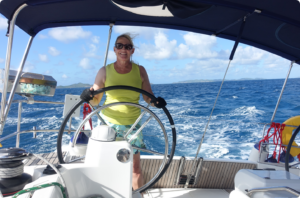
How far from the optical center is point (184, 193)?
1.76 meters

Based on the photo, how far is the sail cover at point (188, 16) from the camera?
1.18m

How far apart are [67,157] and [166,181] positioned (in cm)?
82

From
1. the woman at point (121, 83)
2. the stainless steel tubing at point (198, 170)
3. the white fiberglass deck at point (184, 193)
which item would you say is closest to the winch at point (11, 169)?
the woman at point (121, 83)

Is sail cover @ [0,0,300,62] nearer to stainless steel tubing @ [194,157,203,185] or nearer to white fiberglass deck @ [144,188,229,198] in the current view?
stainless steel tubing @ [194,157,203,185]

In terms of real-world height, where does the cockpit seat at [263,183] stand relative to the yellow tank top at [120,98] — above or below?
below

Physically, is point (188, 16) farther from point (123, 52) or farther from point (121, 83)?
point (121, 83)

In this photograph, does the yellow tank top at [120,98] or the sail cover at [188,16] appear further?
the yellow tank top at [120,98]

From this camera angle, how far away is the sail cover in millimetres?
1176

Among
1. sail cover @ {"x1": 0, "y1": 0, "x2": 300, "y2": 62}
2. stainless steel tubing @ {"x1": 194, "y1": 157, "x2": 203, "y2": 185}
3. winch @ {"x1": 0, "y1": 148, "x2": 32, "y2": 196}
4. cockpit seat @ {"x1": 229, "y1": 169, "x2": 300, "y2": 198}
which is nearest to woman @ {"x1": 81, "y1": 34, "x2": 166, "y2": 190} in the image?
sail cover @ {"x1": 0, "y1": 0, "x2": 300, "y2": 62}

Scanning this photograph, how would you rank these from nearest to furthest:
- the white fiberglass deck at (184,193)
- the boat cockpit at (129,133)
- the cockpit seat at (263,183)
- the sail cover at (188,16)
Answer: the cockpit seat at (263,183) < the boat cockpit at (129,133) < the sail cover at (188,16) < the white fiberglass deck at (184,193)

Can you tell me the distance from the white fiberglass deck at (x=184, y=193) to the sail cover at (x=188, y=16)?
130 centimetres

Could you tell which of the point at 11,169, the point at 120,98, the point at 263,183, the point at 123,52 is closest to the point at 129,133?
the point at 120,98

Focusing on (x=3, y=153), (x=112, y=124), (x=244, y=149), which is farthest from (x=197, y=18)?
(x=244, y=149)

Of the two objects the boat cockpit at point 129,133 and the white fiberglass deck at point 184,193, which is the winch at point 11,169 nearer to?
the boat cockpit at point 129,133
